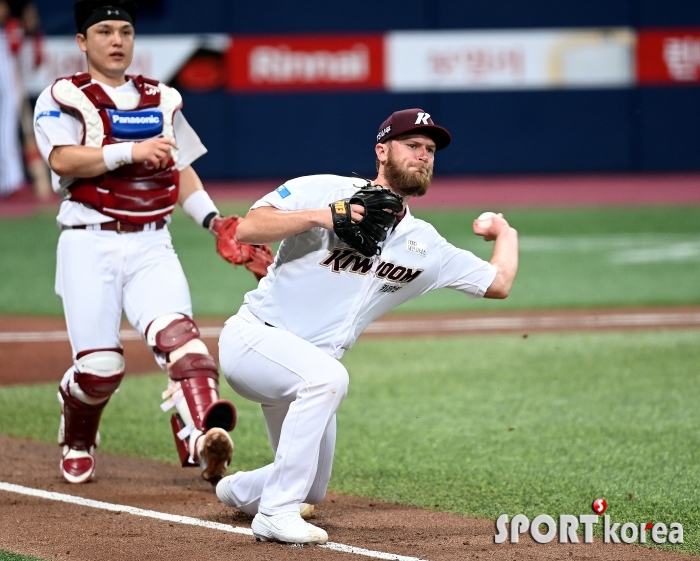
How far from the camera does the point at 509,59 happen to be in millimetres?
20703

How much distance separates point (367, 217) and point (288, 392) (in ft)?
2.58

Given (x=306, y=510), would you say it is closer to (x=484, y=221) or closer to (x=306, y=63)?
(x=484, y=221)

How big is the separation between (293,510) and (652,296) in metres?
7.65

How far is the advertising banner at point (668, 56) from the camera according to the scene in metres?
20.7

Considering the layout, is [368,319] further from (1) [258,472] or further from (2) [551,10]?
(2) [551,10]

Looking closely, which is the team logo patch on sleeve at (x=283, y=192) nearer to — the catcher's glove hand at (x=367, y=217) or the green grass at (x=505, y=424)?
A: the catcher's glove hand at (x=367, y=217)

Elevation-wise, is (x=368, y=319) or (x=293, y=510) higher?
(x=368, y=319)

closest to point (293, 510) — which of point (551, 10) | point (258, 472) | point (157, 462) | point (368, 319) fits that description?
point (258, 472)

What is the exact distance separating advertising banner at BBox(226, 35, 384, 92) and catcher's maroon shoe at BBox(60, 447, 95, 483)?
48.6 ft

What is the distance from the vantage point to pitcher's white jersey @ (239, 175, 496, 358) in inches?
194

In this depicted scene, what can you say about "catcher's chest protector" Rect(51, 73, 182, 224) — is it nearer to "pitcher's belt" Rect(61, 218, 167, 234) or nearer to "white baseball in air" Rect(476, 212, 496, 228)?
"pitcher's belt" Rect(61, 218, 167, 234)

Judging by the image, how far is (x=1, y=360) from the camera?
932 cm

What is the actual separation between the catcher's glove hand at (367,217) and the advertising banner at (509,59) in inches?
637

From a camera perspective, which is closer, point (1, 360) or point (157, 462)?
point (157, 462)
